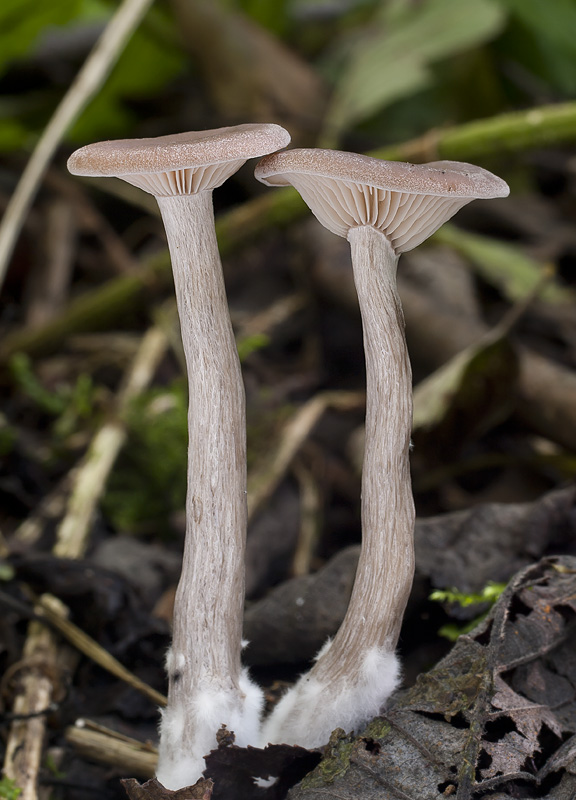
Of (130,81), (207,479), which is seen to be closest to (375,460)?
(207,479)

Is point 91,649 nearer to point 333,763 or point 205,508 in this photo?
point 205,508

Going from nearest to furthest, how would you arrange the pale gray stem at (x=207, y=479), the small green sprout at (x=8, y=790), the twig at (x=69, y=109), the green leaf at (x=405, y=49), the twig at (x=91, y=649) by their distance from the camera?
the small green sprout at (x=8, y=790) → the pale gray stem at (x=207, y=479) → the twig at (x=91, y=649) → the twig at (x=69, y=109) → the green leaf at (x=405, y=49)

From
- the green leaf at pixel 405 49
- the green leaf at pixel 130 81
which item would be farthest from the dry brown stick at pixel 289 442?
the green leaf at pixel 130 81

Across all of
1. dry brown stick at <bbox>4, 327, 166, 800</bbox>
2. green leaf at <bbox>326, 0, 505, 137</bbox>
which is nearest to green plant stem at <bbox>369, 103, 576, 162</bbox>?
green leaf at <bbox>326, 0, 505, 137</bbox>

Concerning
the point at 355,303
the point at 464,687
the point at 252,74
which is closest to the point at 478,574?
the point at 464,687

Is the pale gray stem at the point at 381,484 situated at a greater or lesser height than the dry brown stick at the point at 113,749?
greater

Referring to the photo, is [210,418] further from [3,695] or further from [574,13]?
[574,13]

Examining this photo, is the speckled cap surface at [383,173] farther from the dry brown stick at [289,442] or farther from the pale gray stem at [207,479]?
the dry brown stick at [289,442]
